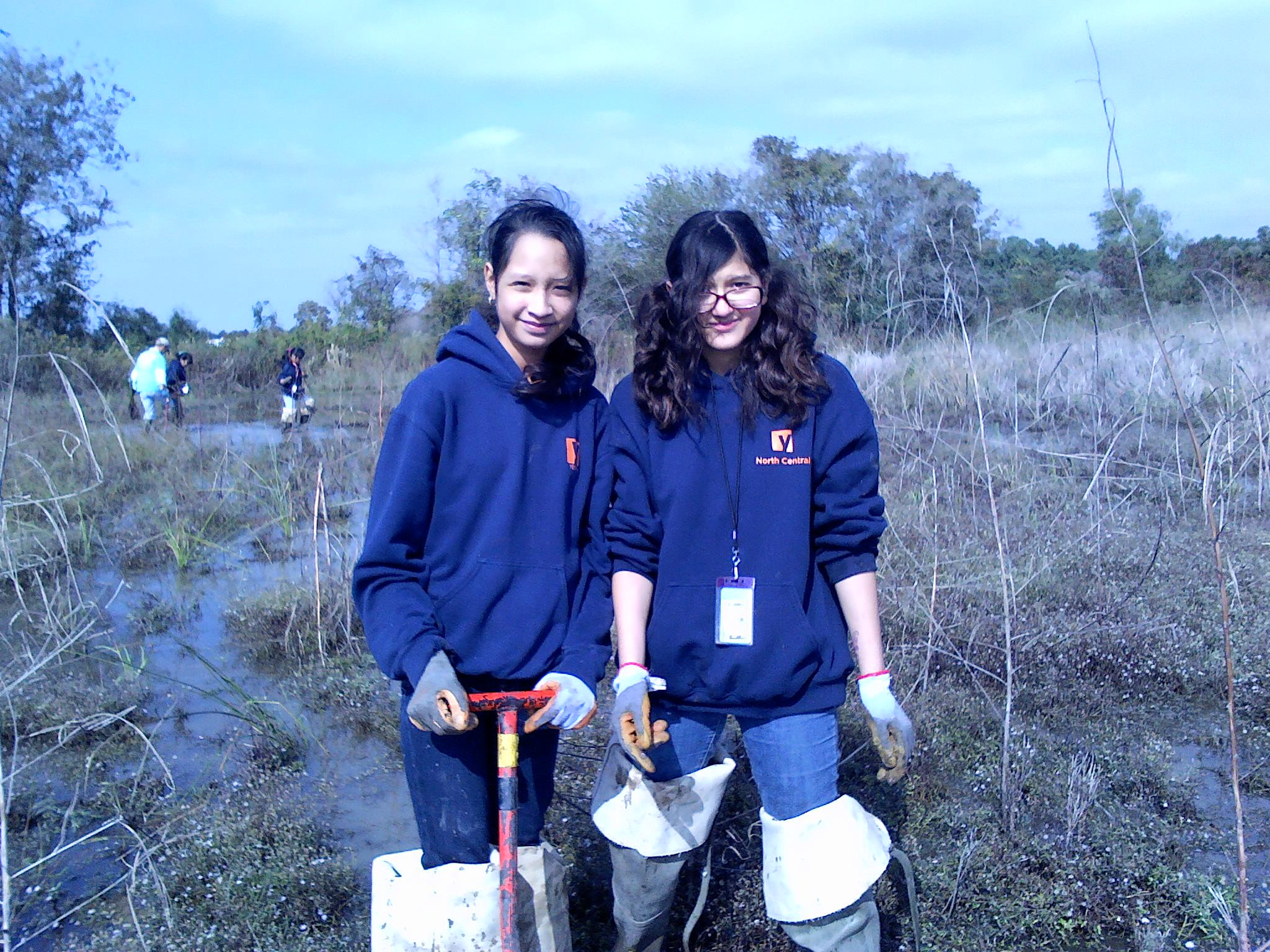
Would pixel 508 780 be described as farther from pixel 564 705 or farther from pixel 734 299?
pixel 734 299

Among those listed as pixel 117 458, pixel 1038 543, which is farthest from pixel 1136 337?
pixel 117 458

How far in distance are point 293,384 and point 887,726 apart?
34.8 ft

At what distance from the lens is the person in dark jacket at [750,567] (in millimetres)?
2014

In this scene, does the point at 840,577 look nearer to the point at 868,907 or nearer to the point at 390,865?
the point at 868,907

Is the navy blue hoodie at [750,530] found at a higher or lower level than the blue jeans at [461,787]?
higher

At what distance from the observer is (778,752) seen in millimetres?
2049

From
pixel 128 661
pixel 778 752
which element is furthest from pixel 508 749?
pixel 128 661

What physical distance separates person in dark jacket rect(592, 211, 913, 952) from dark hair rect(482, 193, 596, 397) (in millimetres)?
131

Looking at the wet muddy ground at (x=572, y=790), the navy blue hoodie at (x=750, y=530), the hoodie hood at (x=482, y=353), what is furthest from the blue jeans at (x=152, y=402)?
the navy blue hoodie at (x=750, y=530)

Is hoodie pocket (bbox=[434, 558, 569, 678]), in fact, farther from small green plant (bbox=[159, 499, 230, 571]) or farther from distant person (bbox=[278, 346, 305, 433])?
distant person (bbox=[278, 346, 305, 433])

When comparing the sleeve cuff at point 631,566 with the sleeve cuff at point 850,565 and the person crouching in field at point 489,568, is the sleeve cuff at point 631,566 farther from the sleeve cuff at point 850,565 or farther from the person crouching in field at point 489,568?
the sleeve cuff at point 850,565

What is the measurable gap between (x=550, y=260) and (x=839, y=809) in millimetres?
1212

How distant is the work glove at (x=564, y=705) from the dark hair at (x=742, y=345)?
0.55 m

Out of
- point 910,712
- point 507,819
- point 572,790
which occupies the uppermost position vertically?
Result: point 507,819
